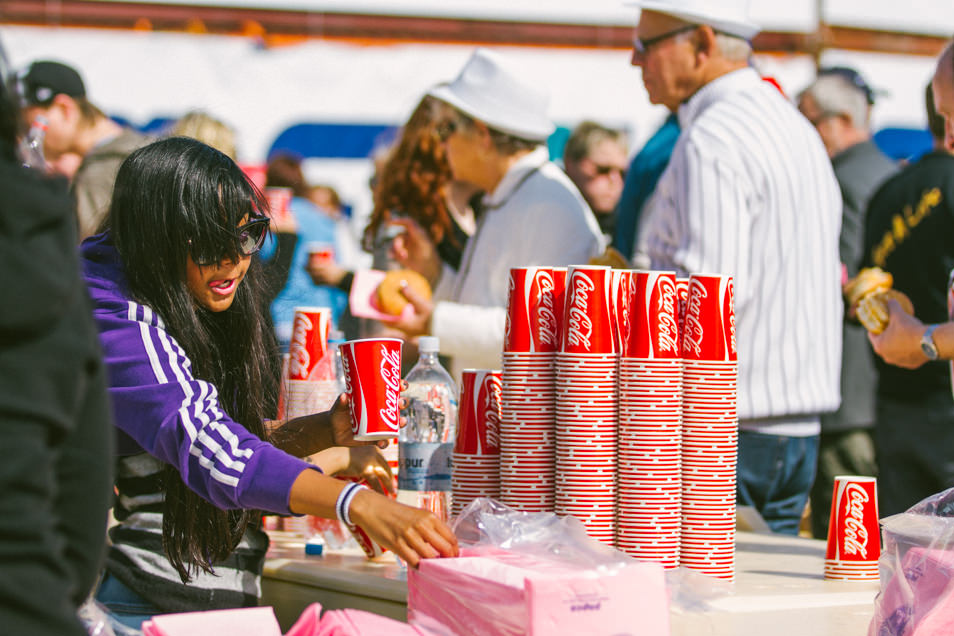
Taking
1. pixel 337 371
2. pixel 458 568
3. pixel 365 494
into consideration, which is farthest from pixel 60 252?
pixel 337 371

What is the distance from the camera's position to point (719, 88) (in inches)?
119

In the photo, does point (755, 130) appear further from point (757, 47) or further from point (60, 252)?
point (757, 47)

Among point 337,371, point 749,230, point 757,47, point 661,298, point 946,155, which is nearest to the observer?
point 661,298

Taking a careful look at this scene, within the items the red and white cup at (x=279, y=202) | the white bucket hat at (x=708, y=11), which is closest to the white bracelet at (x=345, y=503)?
the white bucket hat at (x=708, y=11)

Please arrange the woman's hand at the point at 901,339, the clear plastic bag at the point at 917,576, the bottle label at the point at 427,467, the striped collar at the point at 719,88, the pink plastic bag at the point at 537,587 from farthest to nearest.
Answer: the striped collar at the point at 719,88
the woman's hand at the point at 901,339
the bottle label at the point at 427,467
the clear plastic bag at the point at 917,576
the pink plastic bag at the point at 537,587

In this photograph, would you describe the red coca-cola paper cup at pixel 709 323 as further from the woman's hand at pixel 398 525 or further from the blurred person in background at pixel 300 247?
the blurred person in background at pixel 300 247

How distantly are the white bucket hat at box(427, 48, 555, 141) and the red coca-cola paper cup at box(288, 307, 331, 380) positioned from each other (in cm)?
104

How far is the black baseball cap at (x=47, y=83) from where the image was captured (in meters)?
4.86

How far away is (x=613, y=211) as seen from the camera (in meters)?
5.39

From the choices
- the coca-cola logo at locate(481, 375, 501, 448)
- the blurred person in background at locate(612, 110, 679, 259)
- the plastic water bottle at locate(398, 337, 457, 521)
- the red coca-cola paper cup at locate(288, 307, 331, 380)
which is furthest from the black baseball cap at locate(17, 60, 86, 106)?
the coca-cola logo at locate(481, 375, 501, 448)

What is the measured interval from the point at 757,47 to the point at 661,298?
22.4 feet

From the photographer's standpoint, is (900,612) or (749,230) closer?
(900,612)

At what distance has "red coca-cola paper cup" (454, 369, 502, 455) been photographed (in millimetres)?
2139

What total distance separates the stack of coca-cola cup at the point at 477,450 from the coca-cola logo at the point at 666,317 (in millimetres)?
374
